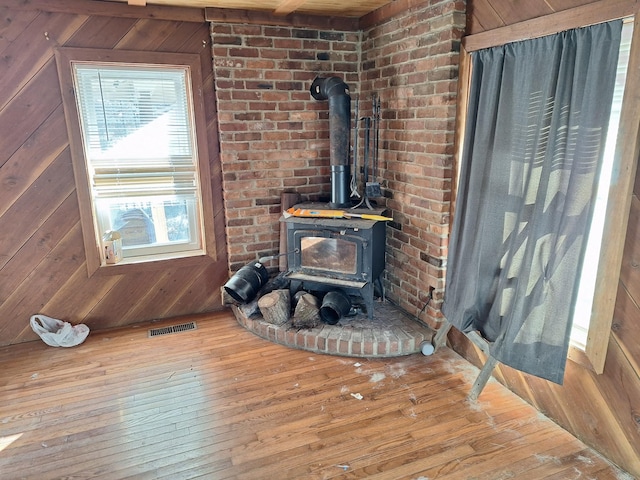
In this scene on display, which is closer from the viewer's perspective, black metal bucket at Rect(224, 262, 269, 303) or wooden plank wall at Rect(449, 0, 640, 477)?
wooden plank wall at Rect(449, 0, 640, 477)

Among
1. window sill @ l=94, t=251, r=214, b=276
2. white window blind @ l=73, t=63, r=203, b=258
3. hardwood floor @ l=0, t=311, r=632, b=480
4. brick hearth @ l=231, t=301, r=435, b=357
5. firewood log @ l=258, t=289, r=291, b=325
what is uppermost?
white window blind @ l=73, t=63, r=203, b=258

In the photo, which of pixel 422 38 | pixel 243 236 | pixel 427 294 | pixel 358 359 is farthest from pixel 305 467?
pixel 422 38

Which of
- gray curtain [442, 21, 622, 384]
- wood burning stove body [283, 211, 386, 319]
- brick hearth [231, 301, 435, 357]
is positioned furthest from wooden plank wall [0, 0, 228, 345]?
gray curtain [442, 21, 622, 384]

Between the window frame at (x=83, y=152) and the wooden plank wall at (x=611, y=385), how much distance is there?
208cm

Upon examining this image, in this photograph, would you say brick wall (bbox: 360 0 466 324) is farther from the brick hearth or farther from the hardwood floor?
the hardwood floor

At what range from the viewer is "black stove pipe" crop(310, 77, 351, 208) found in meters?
3.21

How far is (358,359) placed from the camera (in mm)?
2889

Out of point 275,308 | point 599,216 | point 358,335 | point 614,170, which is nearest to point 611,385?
point 599,216

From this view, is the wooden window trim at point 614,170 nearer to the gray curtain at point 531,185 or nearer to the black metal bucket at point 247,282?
the gray curtain at point 531,185

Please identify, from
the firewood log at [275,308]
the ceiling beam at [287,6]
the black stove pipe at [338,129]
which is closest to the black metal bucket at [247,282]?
the firewood log at [275,308]

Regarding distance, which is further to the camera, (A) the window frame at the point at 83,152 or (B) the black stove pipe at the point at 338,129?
(B) the black stove pipe at the point at 338,129

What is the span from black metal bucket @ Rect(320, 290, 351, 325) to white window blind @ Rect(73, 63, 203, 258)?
49.2 inches

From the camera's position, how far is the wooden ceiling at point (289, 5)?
293 cm

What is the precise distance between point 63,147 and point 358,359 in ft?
8.15
